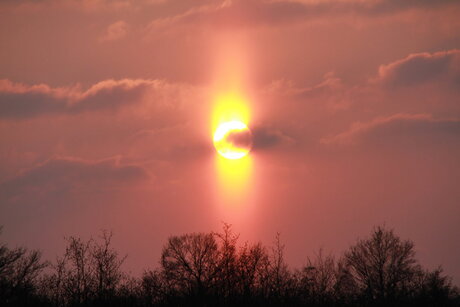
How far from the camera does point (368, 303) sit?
307 ft

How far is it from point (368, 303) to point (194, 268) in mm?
34433

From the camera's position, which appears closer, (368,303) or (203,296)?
(203,296)

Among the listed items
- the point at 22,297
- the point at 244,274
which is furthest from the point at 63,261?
the point at 244,274

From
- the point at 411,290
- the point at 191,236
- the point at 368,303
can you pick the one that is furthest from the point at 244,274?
the point at 191,236

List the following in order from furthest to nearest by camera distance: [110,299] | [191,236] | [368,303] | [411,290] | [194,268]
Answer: [191,236]
[194,268]
[411,290]
[368,303]
[110,299]

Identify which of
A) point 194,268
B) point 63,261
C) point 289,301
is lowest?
point 289,301

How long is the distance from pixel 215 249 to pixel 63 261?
165ft

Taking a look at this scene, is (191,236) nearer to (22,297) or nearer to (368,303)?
(368,303)

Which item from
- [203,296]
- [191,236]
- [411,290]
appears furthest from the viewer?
[191,236]

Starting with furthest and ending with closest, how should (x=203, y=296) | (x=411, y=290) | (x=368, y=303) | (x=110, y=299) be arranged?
(x=411, y=290), (x=368, y=303), (x=203, y=296), (x=110, y=299)

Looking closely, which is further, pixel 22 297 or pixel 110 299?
pixel 22 297

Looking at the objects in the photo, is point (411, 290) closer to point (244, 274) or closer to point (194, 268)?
point (194, 268)

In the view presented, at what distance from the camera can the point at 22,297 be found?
245 ft

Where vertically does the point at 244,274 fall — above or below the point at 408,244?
below
